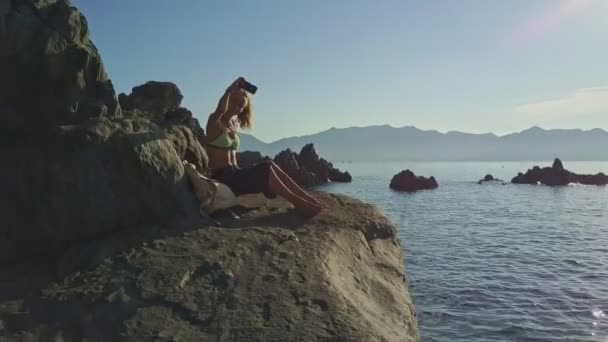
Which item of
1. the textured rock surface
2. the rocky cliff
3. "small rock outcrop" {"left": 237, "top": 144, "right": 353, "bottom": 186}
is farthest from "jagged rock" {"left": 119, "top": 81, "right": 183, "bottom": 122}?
"small rock outcrop" {"left": 237, "top": 144, "right": 353, "bottom": 186}

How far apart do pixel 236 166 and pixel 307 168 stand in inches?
3782

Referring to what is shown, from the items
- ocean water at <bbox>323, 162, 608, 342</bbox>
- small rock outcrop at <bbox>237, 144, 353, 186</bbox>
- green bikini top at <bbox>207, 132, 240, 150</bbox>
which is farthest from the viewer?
small rock outcrop at <bbox>237, 144, 353, 186</bbox>

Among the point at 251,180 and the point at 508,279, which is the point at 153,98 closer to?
the point at 251,180

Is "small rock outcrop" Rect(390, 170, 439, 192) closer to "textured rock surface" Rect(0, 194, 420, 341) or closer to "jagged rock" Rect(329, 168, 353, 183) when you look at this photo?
"jagged rock" Rect(329, 168, 353, 183)

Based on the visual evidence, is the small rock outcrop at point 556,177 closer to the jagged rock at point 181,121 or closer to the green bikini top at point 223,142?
the jagged rock at point 181,121

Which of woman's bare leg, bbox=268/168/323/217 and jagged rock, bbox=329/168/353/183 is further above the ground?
woman's bare leg, bbox=268/168/323/217

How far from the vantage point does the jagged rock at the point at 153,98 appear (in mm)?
20312

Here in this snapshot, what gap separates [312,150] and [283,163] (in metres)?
19.2

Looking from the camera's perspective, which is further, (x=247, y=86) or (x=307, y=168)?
(x=307, y=168)

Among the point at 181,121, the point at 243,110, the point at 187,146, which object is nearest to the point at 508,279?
the point at 181,121

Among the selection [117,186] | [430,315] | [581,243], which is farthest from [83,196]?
[581,243]

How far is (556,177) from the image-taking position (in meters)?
Answer: 103

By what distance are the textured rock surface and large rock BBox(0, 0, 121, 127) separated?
2029mm

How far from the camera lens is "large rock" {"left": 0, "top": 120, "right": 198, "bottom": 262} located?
6.66 m
